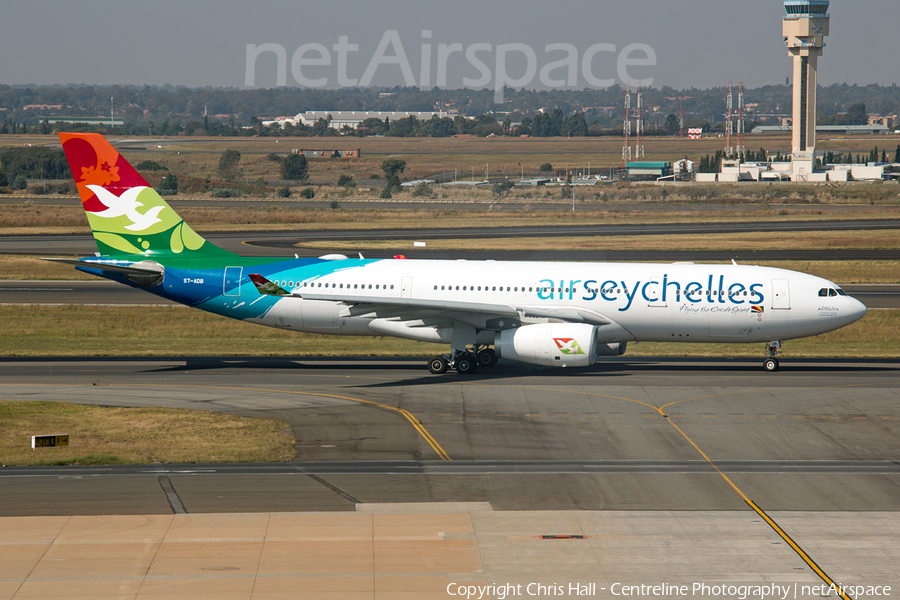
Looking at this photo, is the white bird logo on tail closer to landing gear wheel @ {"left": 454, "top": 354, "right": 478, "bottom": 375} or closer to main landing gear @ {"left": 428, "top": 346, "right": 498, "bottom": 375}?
main landing gear @ {"left": 428, "top": 346, "right": 498, "bottom": 375}

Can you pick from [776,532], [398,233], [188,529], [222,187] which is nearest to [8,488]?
[188,529]

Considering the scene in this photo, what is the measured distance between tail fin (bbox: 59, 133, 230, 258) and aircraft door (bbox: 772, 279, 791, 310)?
24.2 metres

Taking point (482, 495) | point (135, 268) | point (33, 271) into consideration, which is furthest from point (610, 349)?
point (33, 271)

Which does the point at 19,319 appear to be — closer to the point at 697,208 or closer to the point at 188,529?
the point at 188,529

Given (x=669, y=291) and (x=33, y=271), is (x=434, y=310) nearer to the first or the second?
(x=669, y=291)

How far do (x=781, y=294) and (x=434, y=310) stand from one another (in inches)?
572

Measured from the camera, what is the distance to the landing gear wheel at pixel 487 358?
38656 millimetres

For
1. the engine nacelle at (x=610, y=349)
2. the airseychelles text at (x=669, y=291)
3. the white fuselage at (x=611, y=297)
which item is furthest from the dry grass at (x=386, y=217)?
the airseychelles text at (x=669, y=291)

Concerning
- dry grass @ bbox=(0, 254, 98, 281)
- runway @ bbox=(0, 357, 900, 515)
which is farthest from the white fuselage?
dry grass @ bbox=(0, 254, 98, 281)

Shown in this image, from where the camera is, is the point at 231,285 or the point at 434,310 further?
the point at 231,285

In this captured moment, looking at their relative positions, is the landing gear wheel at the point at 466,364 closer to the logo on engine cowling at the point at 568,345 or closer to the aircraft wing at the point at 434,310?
the aircraft wing at the point at 434,310

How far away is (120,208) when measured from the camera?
39094 millimetres

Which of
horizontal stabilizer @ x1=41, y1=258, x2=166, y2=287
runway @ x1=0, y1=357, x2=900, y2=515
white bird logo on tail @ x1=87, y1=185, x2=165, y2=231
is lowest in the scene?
runway @ x1=0, y1=357, x2=900, y2=515

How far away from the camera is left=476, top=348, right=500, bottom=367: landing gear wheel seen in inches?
1522
